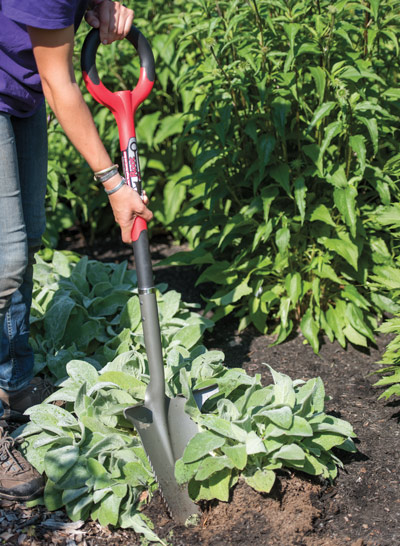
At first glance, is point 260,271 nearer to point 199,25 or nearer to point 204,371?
point 204,371

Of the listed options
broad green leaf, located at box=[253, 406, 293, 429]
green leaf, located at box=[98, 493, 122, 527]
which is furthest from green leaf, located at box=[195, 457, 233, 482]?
green leaf, located at box=[98, 493, 122, 527]

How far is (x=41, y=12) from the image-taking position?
187 centimetres

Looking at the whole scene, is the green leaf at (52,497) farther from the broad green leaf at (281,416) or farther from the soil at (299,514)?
the broad green leaf at (281,416)

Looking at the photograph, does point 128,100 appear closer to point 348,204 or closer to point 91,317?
point 348,204

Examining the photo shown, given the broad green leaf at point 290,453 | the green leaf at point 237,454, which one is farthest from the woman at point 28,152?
the broad green leaf at point 290,453

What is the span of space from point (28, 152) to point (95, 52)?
0.51 meters

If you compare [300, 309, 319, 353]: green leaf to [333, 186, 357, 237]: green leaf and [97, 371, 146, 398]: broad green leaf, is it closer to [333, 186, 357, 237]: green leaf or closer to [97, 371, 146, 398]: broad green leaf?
[333, 186, 357, 237]: green leaf

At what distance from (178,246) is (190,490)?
9.38 ft

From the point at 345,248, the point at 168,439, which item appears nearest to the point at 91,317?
the point at 168,439

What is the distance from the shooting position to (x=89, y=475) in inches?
98.6

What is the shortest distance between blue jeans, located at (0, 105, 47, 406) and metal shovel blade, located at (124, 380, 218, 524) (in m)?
0.69

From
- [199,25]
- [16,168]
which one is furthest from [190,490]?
[199,25]

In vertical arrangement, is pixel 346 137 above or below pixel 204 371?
above

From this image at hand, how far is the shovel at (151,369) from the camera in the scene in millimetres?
2359
